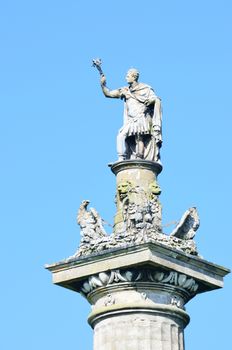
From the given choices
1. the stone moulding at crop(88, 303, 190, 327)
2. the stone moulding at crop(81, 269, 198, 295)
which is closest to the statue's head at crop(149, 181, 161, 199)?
the stone moulding at crop(81, 269, 198, 295)

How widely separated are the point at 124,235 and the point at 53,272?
2447 mm

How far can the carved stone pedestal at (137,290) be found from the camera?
36.0 m

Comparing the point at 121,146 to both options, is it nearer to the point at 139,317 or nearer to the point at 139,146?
the point at 139,146

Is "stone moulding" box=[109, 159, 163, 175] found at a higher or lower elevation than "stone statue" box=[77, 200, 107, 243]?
higher

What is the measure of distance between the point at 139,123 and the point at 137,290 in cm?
550

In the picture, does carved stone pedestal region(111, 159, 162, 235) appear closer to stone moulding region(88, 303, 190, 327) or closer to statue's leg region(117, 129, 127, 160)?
statue's leg region(117, 129, 127, 160)

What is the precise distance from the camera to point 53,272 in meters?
37.6

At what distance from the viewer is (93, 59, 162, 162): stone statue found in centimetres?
3906

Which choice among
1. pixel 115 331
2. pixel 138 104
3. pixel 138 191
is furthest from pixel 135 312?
pixel 138 104

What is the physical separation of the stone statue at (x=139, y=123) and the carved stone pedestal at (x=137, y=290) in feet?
12.2

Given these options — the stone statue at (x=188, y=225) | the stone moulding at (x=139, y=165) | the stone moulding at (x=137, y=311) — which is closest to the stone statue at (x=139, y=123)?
the stone moulding at (x=139, y=165)

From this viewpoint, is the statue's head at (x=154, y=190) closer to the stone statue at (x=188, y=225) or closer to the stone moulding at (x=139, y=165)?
the stone moulding at (x=139, y=165)

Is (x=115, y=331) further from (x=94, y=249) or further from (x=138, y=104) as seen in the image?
(x=138, y=104)

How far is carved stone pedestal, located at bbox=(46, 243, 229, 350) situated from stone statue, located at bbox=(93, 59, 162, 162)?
3704 mm
